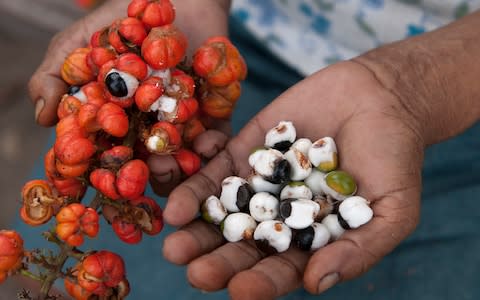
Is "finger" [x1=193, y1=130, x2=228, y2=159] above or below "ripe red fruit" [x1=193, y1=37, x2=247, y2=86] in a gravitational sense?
below

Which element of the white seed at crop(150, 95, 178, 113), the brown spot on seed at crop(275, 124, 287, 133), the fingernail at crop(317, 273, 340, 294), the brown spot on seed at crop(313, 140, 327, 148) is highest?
the white seed at crop(150, 95, 178, 113)

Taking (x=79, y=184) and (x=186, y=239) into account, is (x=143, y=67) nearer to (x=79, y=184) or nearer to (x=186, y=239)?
(x=79, y=184)

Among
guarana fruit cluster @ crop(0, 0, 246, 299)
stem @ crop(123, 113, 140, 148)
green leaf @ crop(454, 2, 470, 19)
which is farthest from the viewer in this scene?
green leaf @ crop(454, 2, 470, 19)

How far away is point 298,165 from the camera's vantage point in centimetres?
180

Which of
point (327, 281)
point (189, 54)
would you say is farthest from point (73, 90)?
point (327, 281)

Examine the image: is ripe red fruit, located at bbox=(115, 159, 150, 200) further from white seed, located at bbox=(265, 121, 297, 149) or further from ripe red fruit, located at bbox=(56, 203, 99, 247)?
white seed, located at bbox=(265, 121, 297, 149)

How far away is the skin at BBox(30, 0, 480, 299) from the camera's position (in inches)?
59.9

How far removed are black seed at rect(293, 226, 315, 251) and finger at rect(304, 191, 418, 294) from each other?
3.6 inches

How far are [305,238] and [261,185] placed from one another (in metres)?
0.24

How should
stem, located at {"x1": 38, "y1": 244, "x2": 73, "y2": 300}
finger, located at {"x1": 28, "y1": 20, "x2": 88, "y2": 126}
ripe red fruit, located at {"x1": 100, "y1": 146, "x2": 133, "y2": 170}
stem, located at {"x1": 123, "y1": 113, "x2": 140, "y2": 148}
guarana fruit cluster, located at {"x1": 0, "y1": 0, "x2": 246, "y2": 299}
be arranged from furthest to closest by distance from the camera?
finger, located at {"x1": 28, "y1": 20, "x2": 88, "y2": 126}
stem, located at {"x1": 123, "y1": 113, "x2": 140, "y2": 148}
ripe red fruit, located at {"x1": 100, "y1": 146, "x2": 133, "y2": 170}
guarana fruit cluster, located at {"x1": 0, "y1": 0, "x2": 246, "y2": 299}
stem, located at {"x1": 38, "y1": 244, "x2": 73, "y2": 300}

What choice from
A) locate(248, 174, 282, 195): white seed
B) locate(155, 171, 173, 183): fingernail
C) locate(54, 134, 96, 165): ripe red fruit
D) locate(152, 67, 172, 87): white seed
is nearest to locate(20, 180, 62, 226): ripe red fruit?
locate(54, 134, 96, 165): ripe red fruit

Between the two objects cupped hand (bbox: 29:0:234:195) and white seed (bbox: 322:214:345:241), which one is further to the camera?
cupped hand (bbox: 29:0:234:195)

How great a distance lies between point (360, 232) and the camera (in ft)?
5.17

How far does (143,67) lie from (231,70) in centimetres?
29
